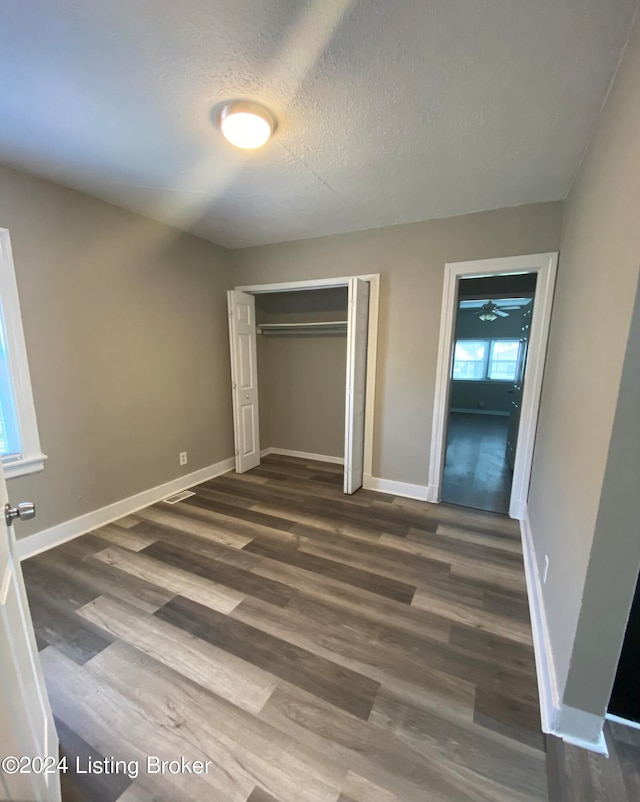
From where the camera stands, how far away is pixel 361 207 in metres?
2.68

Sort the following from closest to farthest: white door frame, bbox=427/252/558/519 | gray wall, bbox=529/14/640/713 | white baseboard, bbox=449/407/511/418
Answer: gray wall, bbox=529/14/640/713 < white door frame, bbox=427/252/558/519 < white baseboard, bbox=449/407/511/418

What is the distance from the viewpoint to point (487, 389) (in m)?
8.14

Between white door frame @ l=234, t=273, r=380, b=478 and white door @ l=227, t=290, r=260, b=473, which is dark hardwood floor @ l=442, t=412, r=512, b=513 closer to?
white door frame @ l=234, t=273, r=380, b=478

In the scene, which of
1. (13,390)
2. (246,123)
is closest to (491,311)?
(246,123)

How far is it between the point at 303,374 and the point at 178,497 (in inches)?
83.7

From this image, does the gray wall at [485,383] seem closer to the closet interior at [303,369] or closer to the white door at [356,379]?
the closet interior at [303,369]

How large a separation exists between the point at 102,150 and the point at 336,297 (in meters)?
Result: 2.62

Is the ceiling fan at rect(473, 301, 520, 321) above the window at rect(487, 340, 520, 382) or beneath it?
above

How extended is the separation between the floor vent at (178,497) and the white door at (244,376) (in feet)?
2.24

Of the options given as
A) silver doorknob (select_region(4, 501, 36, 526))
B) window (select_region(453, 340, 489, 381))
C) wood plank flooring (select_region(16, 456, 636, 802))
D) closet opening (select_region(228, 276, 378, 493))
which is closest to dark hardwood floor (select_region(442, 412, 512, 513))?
wood plank flooring (select_region(16, 456, 636, 802))

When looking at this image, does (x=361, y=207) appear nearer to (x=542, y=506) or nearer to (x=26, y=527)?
(x=542, y=506)

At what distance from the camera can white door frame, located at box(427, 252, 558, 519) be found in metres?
2.57

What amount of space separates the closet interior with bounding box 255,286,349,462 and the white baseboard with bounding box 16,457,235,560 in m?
1.24

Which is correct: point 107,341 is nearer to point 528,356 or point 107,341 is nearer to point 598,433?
point 598,433
